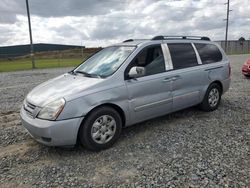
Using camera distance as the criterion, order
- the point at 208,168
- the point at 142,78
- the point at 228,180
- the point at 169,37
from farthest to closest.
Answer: the point at 169,37 < the point at 142,78 < the point at 208,168 < the point at 228,180

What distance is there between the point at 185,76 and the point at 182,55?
465 millimetres

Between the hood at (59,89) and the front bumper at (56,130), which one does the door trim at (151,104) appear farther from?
the front bumper at (56,130)

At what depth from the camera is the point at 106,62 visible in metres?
4.59

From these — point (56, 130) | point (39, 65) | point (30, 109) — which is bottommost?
point (39, 65)

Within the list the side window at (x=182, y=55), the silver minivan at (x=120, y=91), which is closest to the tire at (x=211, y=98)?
the silver minivan at (x=120, y=91)

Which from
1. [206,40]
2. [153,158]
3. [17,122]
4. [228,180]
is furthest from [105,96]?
[206,40]

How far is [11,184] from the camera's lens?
10.2 ft

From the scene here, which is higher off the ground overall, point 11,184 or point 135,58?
point 135,58

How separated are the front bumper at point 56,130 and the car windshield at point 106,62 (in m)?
1.07

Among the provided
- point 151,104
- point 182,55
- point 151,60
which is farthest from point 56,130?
point 182,55

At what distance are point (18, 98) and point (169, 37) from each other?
5.27 m

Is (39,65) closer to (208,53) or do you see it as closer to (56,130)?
(208,53)

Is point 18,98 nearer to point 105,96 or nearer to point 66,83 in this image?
point 66,83

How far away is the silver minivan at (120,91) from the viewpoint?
11.8ft
